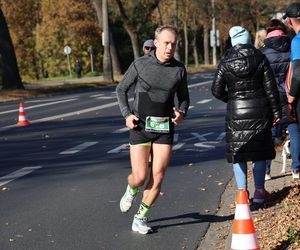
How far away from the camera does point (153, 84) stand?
20.1 ft

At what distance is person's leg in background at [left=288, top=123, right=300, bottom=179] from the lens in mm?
7953

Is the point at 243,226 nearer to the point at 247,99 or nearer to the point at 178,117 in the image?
the point at 178,117

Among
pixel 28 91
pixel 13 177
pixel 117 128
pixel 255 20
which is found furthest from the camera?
pixel 255 20

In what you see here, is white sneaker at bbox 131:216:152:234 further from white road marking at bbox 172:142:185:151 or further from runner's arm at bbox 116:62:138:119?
white road marking at bbox 172:142:185:151

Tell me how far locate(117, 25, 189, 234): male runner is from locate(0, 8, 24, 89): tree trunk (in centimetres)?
2768

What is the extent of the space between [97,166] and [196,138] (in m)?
3.48

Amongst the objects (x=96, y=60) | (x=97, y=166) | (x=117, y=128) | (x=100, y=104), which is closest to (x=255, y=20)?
(x=96, y=60)

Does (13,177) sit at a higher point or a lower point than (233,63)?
lower

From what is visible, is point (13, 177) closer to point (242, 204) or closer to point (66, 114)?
point (242, 204)

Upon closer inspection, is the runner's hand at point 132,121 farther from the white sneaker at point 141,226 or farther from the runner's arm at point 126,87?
the white sneaker at point 141,226

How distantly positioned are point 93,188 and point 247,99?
9.54ft

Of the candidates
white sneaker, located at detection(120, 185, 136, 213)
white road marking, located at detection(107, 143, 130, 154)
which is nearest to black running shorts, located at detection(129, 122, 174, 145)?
white sneaker, located at detection(120, 185, 136, 213)

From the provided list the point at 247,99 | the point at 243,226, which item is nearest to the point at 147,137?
the point at 247,99

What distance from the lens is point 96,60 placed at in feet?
205
